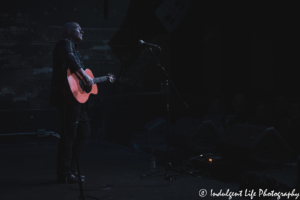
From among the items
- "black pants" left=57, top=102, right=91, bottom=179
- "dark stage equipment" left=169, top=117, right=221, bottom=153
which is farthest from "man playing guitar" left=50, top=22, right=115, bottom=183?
"dark stage equipment" left=169, top=117, right=221, bottom=153

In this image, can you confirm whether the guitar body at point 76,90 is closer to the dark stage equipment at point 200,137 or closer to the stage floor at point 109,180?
the stage floor at point 109,180

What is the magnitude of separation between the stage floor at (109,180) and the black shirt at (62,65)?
0.87 m

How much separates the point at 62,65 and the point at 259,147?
218cm

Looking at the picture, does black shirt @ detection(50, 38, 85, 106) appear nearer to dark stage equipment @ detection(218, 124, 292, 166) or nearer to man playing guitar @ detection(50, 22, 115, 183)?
man playing guitar @ detection(50, 22, 115, 183)

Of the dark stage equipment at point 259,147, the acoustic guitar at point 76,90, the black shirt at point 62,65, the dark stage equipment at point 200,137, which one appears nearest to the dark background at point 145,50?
the dark stage equipment at point 200,137

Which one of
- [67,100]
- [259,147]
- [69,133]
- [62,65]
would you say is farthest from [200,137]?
[62,65]

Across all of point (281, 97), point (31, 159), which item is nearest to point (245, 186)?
point (281, 97)

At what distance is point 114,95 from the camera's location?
6.41m

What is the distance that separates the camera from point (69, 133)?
2910 millimetres

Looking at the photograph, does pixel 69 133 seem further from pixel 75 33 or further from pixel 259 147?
pixel 259 147

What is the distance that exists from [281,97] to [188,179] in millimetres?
2002

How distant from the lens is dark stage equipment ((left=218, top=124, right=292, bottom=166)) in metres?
3.12

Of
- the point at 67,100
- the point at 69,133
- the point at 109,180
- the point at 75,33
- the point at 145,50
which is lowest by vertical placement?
the point at 109,180

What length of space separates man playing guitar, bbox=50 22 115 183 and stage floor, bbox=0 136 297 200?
0.25 meters
